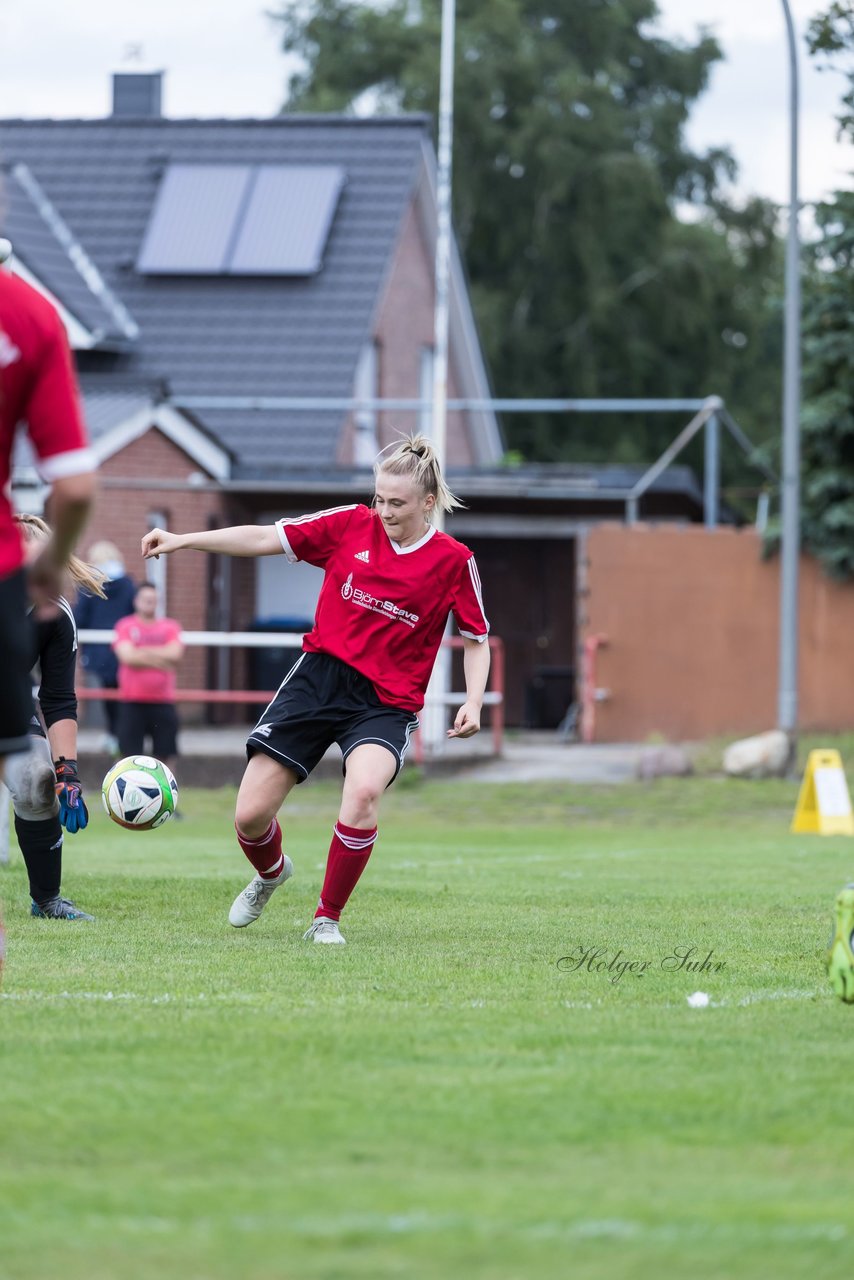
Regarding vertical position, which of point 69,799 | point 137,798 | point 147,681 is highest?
point 69,799

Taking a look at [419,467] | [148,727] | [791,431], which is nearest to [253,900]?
[419,467]

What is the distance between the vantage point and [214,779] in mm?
20469

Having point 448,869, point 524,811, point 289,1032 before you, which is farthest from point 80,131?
point 289,1032

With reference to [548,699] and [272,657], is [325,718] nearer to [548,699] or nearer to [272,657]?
[272,657]

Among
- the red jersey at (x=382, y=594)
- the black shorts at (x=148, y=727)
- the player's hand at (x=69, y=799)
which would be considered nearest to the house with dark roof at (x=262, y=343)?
the black shorts at (x=148, y=727)

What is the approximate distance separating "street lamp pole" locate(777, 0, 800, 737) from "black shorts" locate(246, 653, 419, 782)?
43.8 ft

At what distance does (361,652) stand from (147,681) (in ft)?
29.0

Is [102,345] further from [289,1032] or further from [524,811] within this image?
[289,1032]

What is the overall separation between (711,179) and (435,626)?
4484cm

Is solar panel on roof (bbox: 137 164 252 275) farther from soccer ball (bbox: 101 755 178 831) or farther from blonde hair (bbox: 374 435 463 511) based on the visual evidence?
blonde hair (bbox: 374 435 463 511)

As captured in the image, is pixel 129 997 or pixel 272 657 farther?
pixel 272 657

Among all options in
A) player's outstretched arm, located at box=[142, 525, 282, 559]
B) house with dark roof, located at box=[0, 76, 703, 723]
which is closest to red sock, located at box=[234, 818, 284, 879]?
player's outstretched arm, located at box=[142, 525, 282, 559]

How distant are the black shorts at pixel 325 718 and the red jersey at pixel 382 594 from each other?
0.21 feet

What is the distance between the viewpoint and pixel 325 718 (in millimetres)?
8164
